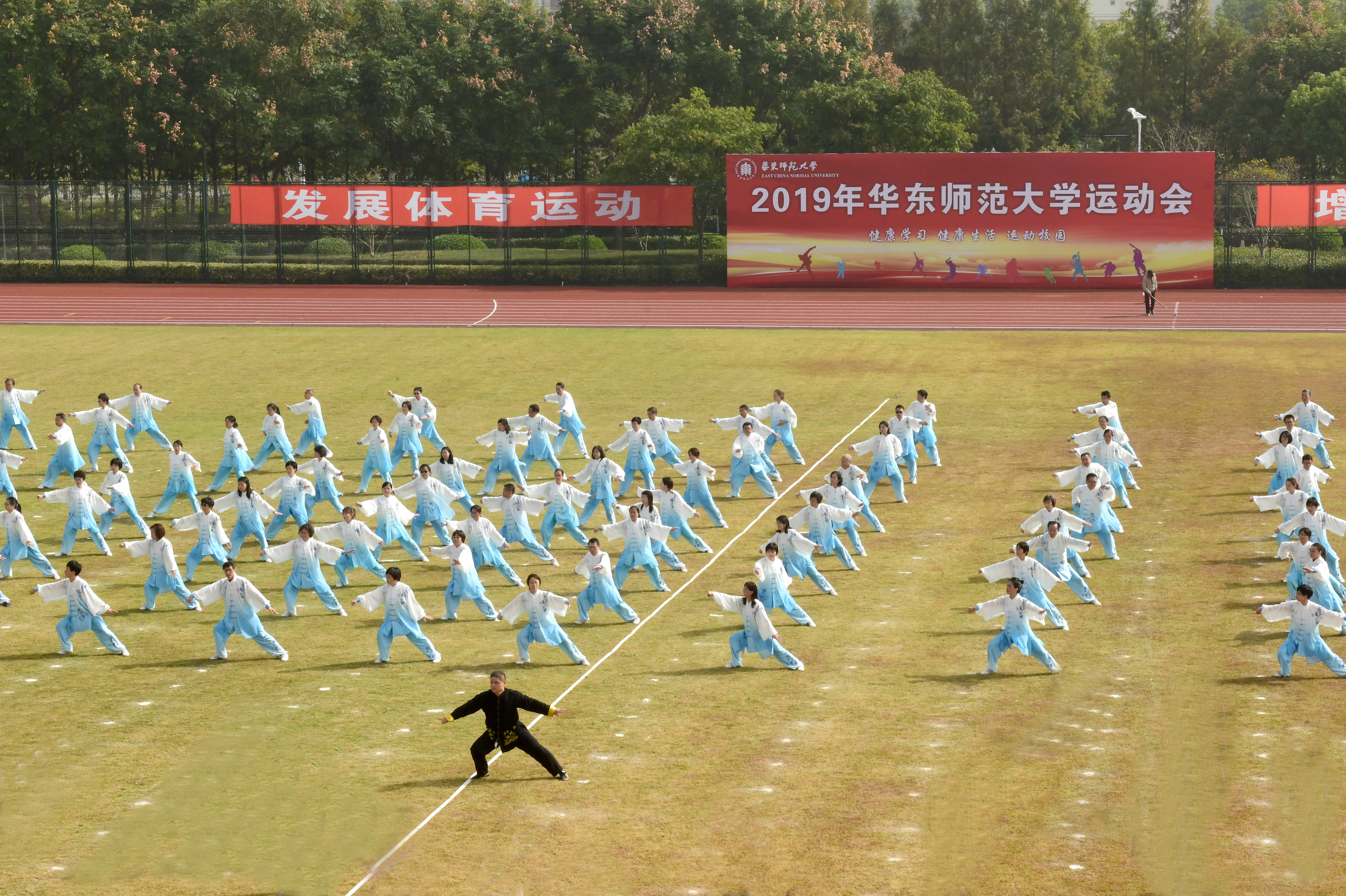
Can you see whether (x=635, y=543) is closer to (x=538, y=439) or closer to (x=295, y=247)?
(x=538, y=439)

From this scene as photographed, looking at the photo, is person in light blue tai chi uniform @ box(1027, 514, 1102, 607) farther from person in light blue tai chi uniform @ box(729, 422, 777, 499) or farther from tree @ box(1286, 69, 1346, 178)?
tree @ box(1286, 69, 1346, 178)

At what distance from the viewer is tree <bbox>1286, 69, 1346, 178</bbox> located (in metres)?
63.4

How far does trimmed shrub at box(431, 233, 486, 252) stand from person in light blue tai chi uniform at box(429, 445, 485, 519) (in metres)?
30.2

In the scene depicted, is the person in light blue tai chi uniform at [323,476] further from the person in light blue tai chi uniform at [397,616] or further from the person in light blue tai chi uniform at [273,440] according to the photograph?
the person in light blue tai chi uniform at [397,616]

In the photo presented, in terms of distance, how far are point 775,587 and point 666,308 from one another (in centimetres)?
2970

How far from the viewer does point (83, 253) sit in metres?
53.0

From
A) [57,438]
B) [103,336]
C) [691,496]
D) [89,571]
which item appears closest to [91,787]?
[89,571]

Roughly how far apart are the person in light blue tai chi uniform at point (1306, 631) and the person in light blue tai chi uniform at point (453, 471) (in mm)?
10671

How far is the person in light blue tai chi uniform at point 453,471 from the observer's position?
21.8 metres

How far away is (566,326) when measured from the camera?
138 feet

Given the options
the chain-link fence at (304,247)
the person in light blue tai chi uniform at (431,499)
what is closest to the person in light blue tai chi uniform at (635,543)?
the person in light blue tai chi uniform at (431,499)

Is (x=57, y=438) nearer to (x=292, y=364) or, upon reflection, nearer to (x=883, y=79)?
(x=292, y=364)

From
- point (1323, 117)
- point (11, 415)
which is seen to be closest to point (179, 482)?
point (11, 415)

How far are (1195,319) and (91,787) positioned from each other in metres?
35.1
